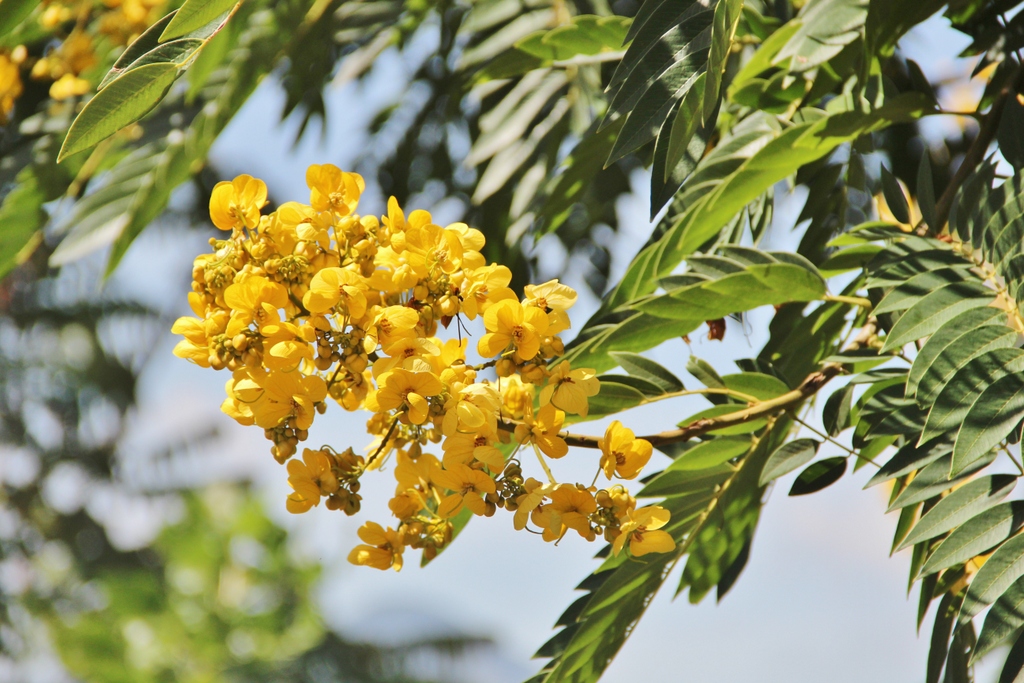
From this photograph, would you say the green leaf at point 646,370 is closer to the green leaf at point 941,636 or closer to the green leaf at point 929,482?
the green leaf at point 929,482

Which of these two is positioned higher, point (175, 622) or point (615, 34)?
point (615, 34)

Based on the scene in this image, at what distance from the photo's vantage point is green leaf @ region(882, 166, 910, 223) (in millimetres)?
1086

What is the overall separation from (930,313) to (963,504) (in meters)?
0.21

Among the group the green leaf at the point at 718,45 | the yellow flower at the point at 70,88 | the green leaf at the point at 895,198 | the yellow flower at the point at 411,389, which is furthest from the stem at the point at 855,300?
the yellow flower at the point at 70,88

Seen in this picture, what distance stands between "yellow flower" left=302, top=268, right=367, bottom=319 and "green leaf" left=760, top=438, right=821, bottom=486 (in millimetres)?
539

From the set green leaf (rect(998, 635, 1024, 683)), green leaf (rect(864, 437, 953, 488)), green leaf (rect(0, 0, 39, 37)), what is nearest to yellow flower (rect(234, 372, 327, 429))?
green leaf (rect(0, 0, 39, 37))

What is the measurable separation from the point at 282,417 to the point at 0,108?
5.20 ft

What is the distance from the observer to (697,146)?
3.43 feet

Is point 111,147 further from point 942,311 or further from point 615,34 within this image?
point 942,311

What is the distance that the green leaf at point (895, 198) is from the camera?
109 centimetres

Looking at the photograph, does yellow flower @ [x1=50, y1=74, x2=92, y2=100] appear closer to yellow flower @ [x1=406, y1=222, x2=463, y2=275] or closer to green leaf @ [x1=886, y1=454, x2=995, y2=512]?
yellow flower @ [x1=406, y1=222, x2=463, y2=275]

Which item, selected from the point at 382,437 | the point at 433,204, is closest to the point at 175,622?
the point at 433,204

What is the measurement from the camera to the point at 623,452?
782mm

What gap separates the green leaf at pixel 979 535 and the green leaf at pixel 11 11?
1102 millimetres
